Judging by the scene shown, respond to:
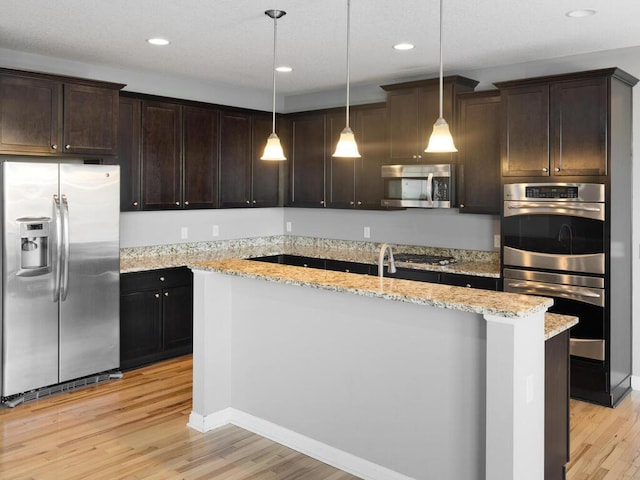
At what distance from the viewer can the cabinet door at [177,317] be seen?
5.39 m

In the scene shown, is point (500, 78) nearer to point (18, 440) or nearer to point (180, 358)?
point (180, 358)

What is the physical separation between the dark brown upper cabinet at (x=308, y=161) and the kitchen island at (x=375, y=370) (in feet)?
8.91

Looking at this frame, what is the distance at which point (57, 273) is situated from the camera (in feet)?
14.9

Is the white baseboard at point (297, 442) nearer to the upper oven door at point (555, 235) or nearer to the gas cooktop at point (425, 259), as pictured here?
the gas cooktop at point (425, 259)

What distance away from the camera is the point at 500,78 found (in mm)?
5320

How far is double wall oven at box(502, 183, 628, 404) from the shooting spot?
4363mm

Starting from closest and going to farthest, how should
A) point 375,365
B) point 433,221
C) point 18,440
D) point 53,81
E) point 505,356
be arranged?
1. point 505,356
2. point 375,365
3. point 18,440
4. point 53,81
5. point 433,221

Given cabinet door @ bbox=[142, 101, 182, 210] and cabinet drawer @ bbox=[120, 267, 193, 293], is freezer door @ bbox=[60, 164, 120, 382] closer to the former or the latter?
cabinet drawer @ bbox=[120, 267, 193, 293]

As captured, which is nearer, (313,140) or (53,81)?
(53,81)

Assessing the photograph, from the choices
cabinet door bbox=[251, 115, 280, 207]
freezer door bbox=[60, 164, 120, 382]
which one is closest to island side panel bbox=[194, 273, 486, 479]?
freezer door bbox=[60, 164, 120, 382]

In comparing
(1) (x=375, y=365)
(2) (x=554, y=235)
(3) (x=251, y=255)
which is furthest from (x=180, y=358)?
(2) (x=554, y=235)

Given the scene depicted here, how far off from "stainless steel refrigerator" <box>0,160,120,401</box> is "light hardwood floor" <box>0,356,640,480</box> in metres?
0.30

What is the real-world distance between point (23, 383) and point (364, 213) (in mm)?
3602

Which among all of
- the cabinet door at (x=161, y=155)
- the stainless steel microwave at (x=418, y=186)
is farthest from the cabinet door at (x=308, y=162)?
the cabinet door at (x=161, y=155)
